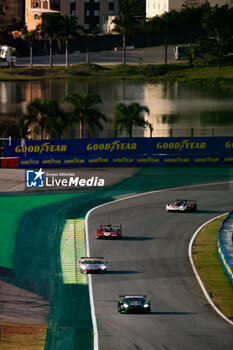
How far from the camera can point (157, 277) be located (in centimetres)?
6644

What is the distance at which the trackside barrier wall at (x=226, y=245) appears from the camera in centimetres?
6694

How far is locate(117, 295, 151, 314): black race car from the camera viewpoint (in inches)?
2233

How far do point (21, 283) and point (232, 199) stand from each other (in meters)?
33.8

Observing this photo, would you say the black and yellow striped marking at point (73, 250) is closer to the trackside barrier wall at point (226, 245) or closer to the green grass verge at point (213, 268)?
the green grass verge at point (213, 268)

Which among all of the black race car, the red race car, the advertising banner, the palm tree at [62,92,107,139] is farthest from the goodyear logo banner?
the black race car

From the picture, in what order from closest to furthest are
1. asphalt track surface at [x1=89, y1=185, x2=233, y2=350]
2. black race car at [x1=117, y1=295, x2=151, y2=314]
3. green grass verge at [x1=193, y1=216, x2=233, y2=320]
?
asphalt track surface at [x1=89, y1=185, x2=233, y2=350]
black race car at [x1=117, y1=295, x2=151, y2=314]
green grass verge at [x1=193, y1=216, x2=233, y2=320]

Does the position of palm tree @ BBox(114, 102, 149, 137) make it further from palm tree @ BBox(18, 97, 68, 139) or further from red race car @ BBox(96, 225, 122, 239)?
red race car @ BBox(96, 225, 122, 239)

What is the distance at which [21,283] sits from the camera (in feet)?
214

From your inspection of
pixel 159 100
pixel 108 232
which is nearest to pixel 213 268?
pixel 108 232

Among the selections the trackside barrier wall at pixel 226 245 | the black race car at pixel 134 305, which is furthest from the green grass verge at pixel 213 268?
the black race car at pixel 134 305

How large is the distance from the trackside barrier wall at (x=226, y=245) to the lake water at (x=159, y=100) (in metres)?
53.9

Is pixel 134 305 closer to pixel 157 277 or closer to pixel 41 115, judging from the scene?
pixel 157 277

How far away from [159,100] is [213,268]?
104199mm

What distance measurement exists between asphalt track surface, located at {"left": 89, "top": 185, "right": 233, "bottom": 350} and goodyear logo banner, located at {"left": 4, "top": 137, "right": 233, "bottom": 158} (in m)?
10.2
